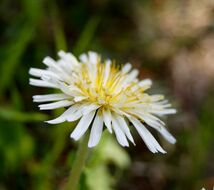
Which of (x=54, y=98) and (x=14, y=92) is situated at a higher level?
(x=14, y=92)

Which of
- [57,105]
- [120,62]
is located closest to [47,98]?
[57,105]

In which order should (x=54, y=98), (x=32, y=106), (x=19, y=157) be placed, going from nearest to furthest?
(x=54, y=98)
(x=19, y=157)
(x=32, y=106)

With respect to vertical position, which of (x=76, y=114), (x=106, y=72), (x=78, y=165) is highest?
(x=106, y=72)

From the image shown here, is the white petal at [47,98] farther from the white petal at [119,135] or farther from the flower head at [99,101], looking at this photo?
the white petal at [119,135]

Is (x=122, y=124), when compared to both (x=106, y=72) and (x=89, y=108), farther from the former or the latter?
(x=106, y=72)

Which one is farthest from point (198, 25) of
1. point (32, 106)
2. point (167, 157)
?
point (32, 106)

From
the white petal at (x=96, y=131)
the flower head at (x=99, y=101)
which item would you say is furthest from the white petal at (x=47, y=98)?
the white petal at (x=96, y=131)

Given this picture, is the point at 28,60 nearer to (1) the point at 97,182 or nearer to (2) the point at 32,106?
(2) the point at 32,106

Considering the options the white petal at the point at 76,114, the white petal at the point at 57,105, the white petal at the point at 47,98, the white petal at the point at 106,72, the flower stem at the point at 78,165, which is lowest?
the flower stem at the point at 78,165
